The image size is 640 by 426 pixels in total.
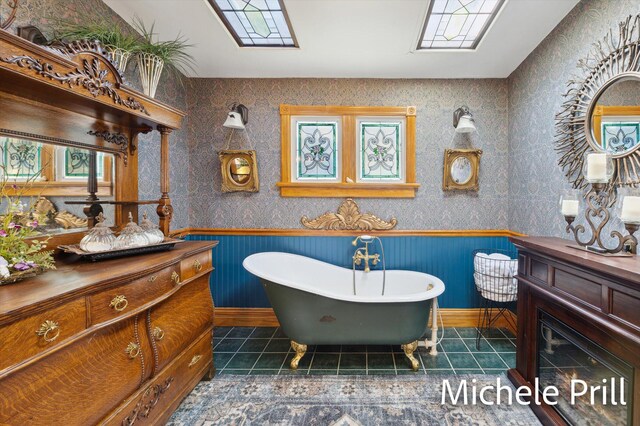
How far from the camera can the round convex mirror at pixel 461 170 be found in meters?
2.76

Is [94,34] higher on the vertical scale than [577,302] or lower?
higher

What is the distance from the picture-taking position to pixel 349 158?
2812 mm

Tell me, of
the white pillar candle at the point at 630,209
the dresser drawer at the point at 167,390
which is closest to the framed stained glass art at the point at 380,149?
the white pillar candle at the point at 630,209

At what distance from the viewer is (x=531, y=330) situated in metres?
1.75

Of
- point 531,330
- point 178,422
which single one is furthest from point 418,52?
point 178,422

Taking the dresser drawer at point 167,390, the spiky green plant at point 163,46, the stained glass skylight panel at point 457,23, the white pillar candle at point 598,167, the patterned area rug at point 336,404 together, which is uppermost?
the stained glass skylight panel at point 457,23

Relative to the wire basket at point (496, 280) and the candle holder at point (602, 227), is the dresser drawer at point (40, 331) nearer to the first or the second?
the candle holder at point (602, 227)

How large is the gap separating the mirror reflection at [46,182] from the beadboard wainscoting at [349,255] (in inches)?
53.4

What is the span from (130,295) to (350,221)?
6.45ft

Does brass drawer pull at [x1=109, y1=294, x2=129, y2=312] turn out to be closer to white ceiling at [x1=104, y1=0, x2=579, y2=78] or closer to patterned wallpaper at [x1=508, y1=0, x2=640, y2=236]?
white ceiling at [x1=104, y1=0, x2=579, y2=78]

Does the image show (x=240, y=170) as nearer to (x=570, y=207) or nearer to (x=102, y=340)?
(x=102, y=340)

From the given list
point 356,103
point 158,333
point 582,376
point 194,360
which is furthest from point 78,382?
point 356,103

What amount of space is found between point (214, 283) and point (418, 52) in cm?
284

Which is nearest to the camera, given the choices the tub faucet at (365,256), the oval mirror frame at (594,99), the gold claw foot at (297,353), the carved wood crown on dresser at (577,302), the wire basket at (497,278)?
the carved wood crown on dresser at (577,302)
